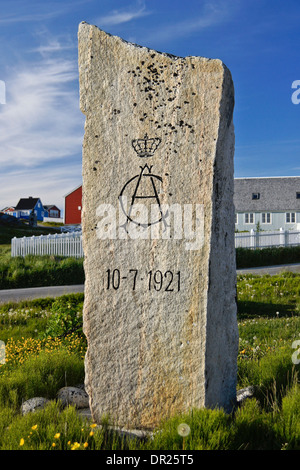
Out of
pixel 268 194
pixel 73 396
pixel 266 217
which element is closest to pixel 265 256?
pixel 73 396

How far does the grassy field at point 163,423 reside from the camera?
10.5 ft

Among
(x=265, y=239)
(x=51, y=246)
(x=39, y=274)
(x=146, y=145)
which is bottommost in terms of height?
(x=39, y=274)

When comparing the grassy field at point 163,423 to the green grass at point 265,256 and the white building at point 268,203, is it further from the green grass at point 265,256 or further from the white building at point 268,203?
the white building at point 268,203

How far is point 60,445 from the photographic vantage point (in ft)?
10.1

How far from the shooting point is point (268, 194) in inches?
1538

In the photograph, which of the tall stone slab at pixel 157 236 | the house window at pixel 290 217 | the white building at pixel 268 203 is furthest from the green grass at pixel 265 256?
the house window at pixel 290 217

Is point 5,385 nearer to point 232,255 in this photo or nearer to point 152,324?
point 152,324

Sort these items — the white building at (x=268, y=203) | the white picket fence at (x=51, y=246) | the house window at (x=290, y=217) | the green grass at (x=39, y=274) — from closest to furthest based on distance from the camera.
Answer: the green grass at (x=39, y=274)
the white picket fence at (x=51, y=246)
the house window at (x=290, y=217)
the white building at (x=268, y=203)

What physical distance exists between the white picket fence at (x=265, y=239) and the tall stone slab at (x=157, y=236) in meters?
17.4

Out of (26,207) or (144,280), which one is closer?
(144,280)

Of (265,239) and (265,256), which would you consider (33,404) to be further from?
(265,239)

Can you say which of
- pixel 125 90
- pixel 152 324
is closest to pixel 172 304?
pixel 152 324

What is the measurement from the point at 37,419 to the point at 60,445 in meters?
0.48

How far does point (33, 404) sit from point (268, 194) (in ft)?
122
